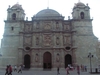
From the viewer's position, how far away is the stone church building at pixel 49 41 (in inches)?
1811

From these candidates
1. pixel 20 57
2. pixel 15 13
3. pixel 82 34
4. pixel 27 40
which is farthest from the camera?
pixel 15 13

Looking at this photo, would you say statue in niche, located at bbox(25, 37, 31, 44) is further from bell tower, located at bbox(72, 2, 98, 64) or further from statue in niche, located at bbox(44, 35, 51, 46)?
bell tower, located at bbox(72, 2, 98, 64)

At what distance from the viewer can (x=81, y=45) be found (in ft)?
152

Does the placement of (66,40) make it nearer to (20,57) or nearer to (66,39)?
(66,39)

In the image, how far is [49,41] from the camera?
47.2 m

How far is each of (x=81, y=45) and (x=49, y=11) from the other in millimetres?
13465

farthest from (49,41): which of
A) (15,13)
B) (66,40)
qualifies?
(15,13)

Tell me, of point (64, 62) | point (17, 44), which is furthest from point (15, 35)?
point (64, 62)

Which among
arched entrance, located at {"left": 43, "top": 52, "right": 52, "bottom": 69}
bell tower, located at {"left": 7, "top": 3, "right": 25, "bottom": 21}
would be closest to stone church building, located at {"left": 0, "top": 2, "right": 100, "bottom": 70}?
arched entrance, located at {"left": 43, "top": 52, "right": 52, "bottom": 69}

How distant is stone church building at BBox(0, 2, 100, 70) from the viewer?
46.0 meters

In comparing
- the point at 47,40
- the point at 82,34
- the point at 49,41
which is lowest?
the point at 49,41

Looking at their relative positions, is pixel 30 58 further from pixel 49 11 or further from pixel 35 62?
pixel 49 11

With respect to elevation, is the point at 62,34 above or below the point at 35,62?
above

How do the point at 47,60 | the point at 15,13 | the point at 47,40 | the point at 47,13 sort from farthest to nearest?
1. the point at 15,13
2. the point at 47,13
3. the point at 47,60
4. the point at 47,40
